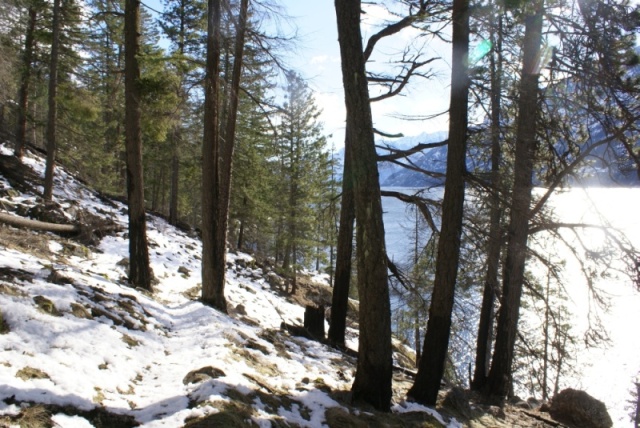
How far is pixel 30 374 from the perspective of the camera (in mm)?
3398

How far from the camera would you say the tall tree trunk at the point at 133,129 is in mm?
7750

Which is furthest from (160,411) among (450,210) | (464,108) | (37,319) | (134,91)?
(134,91)

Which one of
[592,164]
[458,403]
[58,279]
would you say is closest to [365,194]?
[458,403]

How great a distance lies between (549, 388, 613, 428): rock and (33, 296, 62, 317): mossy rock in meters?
8.31

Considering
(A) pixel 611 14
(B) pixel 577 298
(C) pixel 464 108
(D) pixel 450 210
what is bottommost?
(B) pixel 577 298

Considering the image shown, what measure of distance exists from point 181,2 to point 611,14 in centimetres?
1946

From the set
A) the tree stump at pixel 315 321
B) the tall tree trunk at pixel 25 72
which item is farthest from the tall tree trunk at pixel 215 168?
the tall tree trunk at pixel 25 72

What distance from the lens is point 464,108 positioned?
19.9ft

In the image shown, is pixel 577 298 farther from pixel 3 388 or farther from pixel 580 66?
pixel 3 388

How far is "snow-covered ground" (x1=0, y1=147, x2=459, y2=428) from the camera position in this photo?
3498 mm

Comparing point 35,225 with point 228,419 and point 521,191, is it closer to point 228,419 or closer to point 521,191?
point 228,419

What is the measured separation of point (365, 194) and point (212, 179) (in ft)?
13.8

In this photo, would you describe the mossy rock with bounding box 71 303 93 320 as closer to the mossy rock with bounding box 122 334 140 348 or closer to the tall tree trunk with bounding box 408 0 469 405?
the mossy rock with bounding box 122 334 140 348

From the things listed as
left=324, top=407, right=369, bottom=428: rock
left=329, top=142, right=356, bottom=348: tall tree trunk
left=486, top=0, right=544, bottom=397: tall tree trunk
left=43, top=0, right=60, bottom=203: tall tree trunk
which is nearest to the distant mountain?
left=486, top=0, right=544, bottom=397: tall tree trunk
